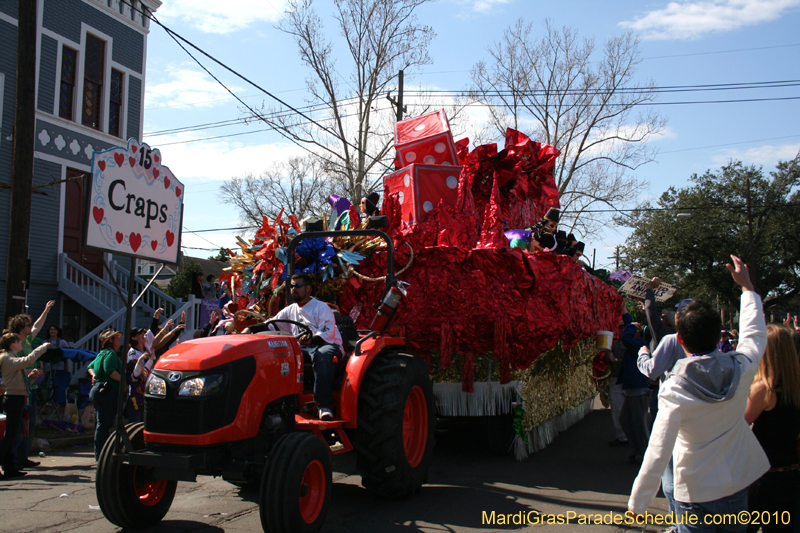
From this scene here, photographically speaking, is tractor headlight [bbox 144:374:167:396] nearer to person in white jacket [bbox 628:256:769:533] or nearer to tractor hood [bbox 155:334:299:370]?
tractor hood [bbox 155:334:299:370]

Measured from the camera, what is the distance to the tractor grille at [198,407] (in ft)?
12.7

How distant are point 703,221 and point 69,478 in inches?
1492

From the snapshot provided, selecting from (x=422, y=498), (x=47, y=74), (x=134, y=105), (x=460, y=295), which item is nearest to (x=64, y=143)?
(x=47, y=74)

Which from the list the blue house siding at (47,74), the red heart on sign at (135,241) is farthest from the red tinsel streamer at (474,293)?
the blue house siding at (47,74)

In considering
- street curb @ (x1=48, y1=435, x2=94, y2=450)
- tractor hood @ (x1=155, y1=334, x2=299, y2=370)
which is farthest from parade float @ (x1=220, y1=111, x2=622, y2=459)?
street curb @ (x1=48, y1=435, x2=94, y2=450)

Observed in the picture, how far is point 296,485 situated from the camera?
3748mm

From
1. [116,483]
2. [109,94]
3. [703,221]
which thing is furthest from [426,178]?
[703,221]

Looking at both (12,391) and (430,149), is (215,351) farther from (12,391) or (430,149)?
(430,149)

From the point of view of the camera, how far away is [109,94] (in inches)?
605

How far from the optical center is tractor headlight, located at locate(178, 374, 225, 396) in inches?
154

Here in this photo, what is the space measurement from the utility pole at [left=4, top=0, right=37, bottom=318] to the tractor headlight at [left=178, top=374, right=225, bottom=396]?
5.81 m

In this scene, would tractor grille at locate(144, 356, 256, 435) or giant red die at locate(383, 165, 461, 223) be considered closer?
tractor grille at locate(144, 356, 256, 435)

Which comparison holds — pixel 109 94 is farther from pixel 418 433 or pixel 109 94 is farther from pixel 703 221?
pixel 703 221

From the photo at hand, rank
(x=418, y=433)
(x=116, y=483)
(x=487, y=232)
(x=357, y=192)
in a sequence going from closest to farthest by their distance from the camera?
(x=116, y=483)
(x=418, y=433)
(x=487, y=232)
(x=357, y=192)
